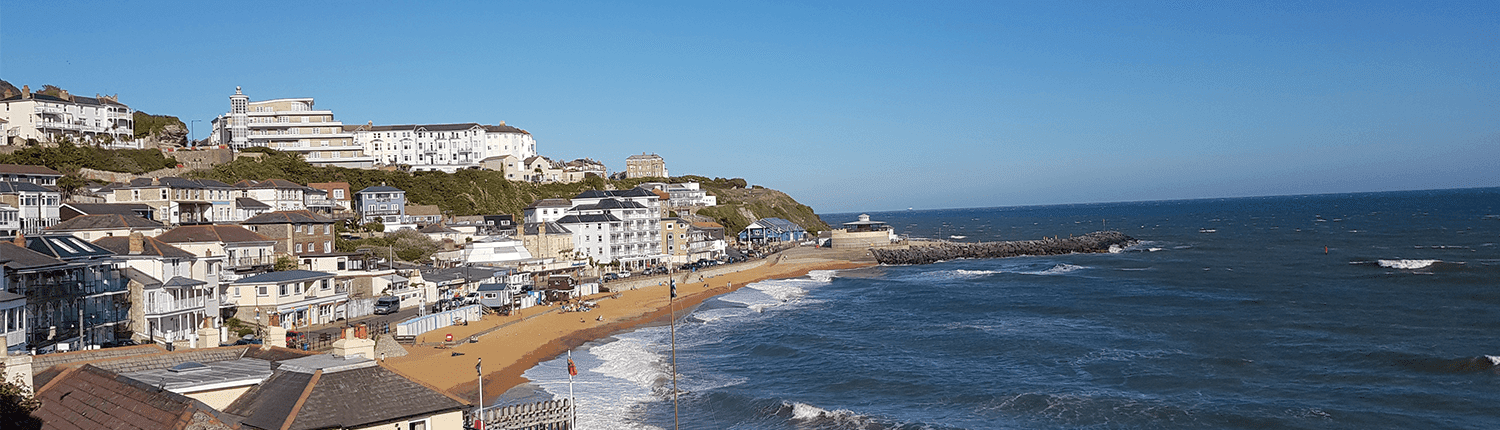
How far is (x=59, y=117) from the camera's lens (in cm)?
6625

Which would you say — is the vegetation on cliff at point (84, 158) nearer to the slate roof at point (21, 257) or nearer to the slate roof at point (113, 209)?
the slate roof at point (113, 209)

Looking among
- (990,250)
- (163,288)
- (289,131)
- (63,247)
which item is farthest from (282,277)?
(990,250)

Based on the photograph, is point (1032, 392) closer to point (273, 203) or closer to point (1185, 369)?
point (1185, 369)

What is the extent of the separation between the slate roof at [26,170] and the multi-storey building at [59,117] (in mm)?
11673

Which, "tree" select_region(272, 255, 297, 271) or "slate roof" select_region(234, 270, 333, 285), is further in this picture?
"tree" select_region(272, 255, 297, 271)

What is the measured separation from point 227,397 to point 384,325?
26.9 metres

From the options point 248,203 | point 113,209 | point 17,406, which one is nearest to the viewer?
point 17,406

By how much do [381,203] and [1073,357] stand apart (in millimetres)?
55066

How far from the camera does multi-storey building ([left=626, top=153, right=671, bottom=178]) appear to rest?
136 m

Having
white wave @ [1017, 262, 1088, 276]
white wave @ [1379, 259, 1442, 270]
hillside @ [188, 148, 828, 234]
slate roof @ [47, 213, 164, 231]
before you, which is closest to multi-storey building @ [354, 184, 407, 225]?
hillside @ [188, 148, 828, 234]

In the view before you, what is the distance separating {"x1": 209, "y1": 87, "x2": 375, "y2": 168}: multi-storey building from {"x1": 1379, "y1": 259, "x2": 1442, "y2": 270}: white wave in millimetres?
88203

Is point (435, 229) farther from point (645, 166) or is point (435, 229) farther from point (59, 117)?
point (645, 166)

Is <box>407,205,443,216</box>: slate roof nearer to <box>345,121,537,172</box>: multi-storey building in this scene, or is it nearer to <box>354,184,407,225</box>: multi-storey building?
<box>354,184,407,225</box>: multi-storey building

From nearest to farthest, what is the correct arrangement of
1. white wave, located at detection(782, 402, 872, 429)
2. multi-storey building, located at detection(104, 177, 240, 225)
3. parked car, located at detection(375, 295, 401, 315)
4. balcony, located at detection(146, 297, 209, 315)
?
1. white wave, located at detection(782, 402, 872, 429)
2. balcony, located at detection(146, 297, 209, 315)
3. parked car, located at detection(375, 295, 401, 315)
4. multi-storey building, located at detection(104, 177, 240, 225)
